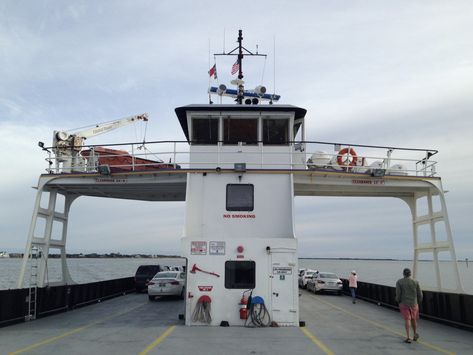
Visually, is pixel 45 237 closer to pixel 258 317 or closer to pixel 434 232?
pixel 258 317

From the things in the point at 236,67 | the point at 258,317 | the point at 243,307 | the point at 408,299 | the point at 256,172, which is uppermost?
the point at 236,67

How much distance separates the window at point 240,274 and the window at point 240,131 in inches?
182

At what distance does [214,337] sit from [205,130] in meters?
7.51

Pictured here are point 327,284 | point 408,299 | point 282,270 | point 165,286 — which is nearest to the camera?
point 408,299

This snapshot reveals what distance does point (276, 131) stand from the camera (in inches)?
620

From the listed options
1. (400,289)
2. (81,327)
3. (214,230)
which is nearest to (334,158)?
(214,230)

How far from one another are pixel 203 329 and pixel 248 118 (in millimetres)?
7396

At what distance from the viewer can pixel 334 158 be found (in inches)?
656

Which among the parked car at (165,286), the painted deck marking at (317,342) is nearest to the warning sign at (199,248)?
the painted deck marking at (317,342)

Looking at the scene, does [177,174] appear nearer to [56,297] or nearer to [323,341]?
[56,297]

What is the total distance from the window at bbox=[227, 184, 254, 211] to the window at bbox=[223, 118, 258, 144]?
6.05ft

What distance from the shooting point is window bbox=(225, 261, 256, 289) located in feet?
43.0

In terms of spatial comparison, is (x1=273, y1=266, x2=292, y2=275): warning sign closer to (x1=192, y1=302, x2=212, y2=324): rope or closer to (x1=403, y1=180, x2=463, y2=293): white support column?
(x1=192, y1=302, x2=212, y2=324): rope

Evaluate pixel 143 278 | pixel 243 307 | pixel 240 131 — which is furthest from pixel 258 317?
pixel 143 278
